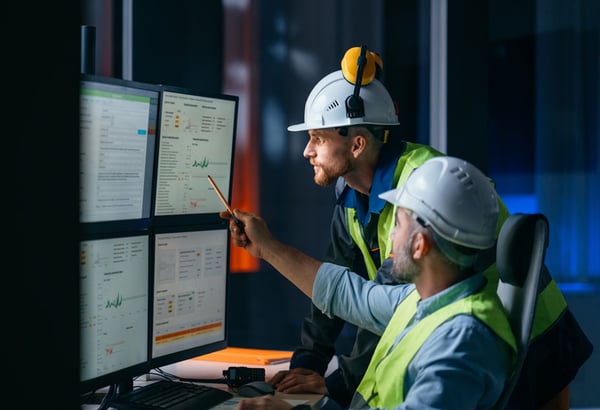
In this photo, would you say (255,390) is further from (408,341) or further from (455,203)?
(455,203)

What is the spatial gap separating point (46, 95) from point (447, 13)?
327 cm

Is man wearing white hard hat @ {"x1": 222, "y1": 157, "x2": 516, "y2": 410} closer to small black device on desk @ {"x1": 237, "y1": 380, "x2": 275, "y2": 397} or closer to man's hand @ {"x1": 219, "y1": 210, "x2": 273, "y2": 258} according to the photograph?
small black device on desk @ {"x1": 237, "y1": 380, "x2": 275, "y2": 397}

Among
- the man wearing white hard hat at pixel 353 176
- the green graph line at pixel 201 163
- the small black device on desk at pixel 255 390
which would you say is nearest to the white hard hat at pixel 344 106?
the man wearing white hard hat at pixel 353 176

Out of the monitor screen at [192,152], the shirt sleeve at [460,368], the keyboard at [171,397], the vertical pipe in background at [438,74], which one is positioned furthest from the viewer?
the vertical pipe in background at [438,74]

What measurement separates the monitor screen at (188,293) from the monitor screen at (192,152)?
6 centimetres

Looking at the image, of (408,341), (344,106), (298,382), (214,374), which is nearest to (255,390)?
(298,382)

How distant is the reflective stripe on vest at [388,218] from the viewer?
6.94ft

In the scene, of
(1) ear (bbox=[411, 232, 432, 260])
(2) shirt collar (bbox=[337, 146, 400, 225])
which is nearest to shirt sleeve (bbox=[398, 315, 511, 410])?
(1) ear (bbox=[411, 232, 432, 260])

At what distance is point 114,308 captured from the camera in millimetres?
1673

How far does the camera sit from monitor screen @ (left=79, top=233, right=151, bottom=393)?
5.24ft

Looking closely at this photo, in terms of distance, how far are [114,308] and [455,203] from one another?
0.76 m

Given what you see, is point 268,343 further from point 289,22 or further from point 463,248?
point 463,248

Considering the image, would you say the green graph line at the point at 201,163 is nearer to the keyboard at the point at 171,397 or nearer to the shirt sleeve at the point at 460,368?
the keyboard at the point at 171,397

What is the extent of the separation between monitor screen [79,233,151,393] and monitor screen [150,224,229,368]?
0.15ft
